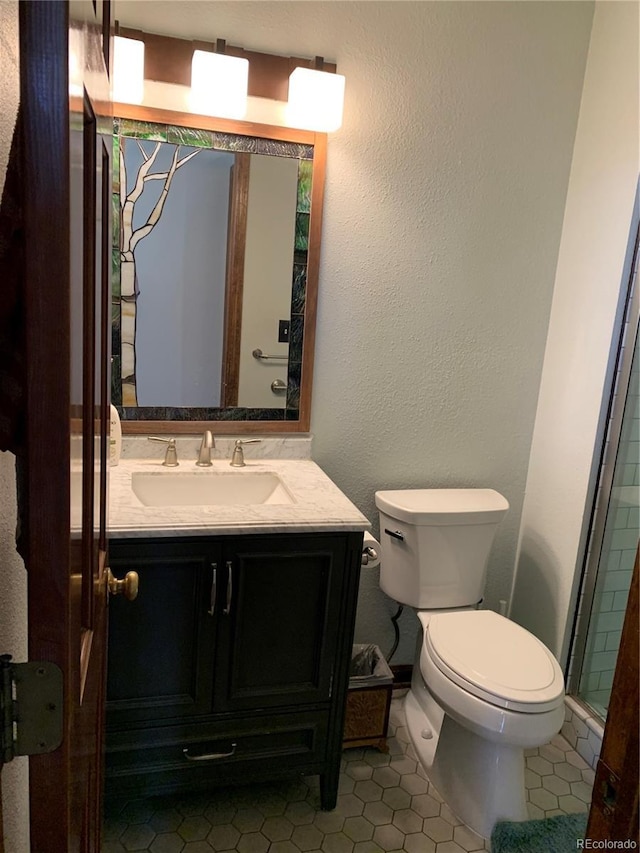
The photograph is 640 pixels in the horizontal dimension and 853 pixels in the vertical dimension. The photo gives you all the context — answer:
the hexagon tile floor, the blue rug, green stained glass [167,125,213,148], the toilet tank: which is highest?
green stained glass [167,125,213,148]

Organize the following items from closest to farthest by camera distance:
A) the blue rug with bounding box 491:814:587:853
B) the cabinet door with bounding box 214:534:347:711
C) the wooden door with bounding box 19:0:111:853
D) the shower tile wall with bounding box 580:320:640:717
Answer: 1. the wooden door with bounding box 19:0:111:853
2. the cabinet door with bounding box 214:534:347:711
3. the blue rug with bounding box 491:814:587:853
4. the shower tile wall with bounding box 580:320:640:717

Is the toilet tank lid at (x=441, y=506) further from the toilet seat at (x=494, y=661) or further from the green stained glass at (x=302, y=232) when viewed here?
the green stained glass at (x=302, y=232)

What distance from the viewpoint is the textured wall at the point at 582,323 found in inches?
78.7

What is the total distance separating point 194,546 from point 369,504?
0.87 meters

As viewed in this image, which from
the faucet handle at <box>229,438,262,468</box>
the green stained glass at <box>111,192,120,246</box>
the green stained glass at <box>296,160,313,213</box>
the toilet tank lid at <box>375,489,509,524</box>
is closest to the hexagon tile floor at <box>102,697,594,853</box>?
the toilet tank lid at <box>375,489,509,524</box>

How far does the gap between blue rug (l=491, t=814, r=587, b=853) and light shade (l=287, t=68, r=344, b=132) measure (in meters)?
2.09

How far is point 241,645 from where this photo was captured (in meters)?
1.66

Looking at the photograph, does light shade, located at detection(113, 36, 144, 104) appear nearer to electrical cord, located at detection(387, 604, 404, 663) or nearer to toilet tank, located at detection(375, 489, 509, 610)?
toilet tank, located at detection(375, 489, 509, 610)

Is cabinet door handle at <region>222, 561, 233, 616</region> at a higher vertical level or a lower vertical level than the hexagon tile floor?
higher

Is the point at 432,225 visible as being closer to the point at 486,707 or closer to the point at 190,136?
the point at 190,136

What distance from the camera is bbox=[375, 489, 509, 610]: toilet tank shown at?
2.06 meters

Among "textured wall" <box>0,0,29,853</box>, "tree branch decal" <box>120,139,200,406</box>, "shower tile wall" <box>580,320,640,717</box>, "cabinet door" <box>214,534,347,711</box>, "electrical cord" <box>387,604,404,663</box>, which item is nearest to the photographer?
"textured wall" <box>0,0,29,853</box>

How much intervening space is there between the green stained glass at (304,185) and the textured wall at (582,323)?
0.92m

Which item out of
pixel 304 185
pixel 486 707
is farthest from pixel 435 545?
pixel 304 185
